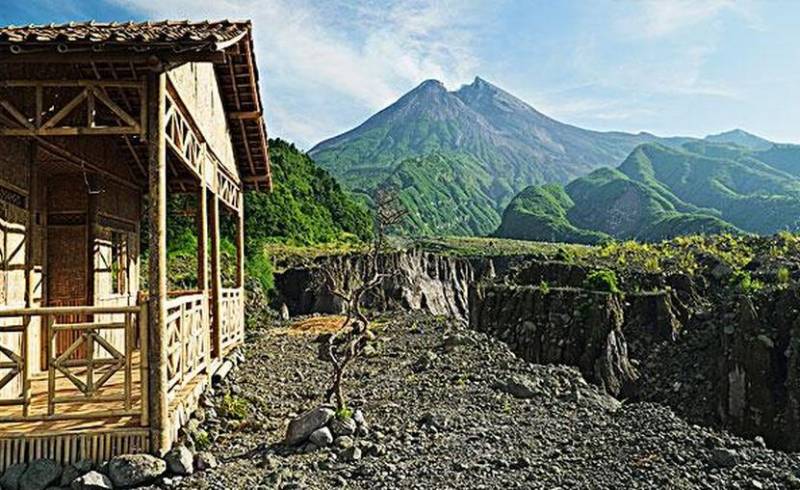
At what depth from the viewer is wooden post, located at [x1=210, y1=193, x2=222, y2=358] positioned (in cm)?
1120

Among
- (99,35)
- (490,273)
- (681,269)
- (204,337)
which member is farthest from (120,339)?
(490,273)

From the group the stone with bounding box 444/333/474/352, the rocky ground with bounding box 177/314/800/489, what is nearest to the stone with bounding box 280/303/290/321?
the stone with bounding box 444/333/474/352

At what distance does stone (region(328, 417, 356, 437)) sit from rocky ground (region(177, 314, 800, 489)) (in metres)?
0.18

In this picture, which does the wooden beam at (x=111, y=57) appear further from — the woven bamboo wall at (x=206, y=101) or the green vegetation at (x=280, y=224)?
the green vegetation at (x=280, y=224)

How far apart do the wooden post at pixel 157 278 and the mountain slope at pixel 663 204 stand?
78.7 m

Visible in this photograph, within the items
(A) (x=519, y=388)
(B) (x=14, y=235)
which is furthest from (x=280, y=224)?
(B) (x=14, y=235)

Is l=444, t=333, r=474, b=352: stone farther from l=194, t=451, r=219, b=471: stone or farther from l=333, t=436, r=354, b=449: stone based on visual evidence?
l=194, t=451, r=219, b=471: stone

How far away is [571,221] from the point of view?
438 feet

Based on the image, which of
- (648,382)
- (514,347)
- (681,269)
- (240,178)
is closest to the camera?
(240,178)

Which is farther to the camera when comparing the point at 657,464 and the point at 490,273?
the point at 490,273

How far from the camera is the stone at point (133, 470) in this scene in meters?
5.91

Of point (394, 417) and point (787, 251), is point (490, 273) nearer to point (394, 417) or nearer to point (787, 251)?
point (787, 251)

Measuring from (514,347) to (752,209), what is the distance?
127m

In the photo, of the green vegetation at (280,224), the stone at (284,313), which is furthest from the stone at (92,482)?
the stone at (284,313)
